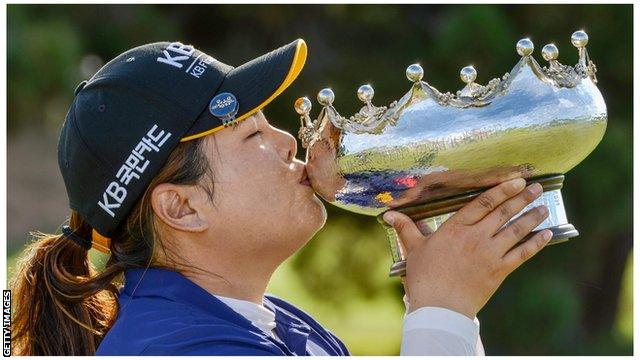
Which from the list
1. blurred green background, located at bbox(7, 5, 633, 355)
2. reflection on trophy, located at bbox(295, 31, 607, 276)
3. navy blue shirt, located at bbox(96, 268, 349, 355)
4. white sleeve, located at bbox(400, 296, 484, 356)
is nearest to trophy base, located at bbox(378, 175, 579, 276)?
reflection on trophy, located at bbox(295, 31, 607, 276)

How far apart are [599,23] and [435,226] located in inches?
94.5

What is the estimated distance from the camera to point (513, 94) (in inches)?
61.5

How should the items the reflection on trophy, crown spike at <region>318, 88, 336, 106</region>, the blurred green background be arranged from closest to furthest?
1. the reflection on trophy
2. crown spike at <region>318, 88, 336, 106</region>
3. the blurred green background

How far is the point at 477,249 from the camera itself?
1616 mm

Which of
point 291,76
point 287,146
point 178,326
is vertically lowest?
point 178,326

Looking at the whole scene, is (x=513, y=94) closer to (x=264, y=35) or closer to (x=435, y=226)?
(x=435, y=226)

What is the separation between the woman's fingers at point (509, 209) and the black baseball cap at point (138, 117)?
0.45 meters

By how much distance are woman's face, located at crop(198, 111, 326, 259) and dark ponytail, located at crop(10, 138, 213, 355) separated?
1.4 inches

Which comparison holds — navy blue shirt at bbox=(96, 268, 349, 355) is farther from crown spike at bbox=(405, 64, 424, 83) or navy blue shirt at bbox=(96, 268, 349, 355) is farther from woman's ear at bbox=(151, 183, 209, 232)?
crown spike at bbox=(405, 64, 424, 83)

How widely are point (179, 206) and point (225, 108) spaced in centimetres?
19

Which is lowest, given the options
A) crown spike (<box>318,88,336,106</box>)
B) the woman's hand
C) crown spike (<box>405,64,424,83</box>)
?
the woman's hand

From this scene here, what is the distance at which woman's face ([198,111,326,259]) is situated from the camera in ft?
5.57

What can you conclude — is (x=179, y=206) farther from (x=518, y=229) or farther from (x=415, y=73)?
(x=518, y=229)

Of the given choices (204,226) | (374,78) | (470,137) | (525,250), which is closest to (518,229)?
(525,250)
